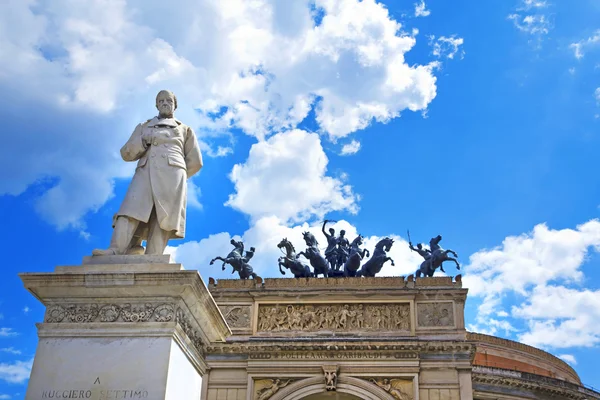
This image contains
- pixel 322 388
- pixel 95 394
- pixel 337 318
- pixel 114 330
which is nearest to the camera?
pixel 95 394

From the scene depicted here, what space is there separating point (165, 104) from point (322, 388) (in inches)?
751

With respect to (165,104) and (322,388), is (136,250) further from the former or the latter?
(322,388)

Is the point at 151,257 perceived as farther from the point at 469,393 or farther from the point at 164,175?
the point at 469,393

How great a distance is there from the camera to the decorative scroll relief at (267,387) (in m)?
25.2

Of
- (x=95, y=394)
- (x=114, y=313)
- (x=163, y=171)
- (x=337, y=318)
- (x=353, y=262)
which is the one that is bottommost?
(x=95, y=394)

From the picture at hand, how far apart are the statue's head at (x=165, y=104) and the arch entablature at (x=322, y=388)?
1888 cm

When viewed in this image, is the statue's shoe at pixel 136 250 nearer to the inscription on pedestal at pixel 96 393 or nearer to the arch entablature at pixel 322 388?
the inscription on pedestal at pixel 96 393

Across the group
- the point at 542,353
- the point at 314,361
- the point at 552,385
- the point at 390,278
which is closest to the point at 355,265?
the point at 390,278

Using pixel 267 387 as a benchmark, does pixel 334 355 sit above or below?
above

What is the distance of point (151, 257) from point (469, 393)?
64.9ft

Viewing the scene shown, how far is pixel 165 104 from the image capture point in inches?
312

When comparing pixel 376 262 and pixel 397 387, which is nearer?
pixel 397 387

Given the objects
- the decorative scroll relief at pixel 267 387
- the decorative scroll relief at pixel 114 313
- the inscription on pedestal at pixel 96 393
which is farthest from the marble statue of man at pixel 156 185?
the decorative scroll relief at pixel 267 387

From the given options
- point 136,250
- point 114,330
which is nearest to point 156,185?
point 136,250
